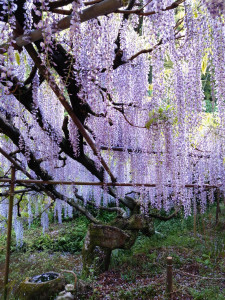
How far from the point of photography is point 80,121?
98.1 inches

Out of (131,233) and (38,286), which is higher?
(131,233)

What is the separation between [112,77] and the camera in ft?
7.03

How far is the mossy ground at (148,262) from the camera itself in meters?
3.38

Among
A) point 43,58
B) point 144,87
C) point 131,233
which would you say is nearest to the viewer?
point 43,58

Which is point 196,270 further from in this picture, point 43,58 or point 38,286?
point 43,58

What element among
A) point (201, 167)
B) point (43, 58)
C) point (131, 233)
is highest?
point (43, 58)

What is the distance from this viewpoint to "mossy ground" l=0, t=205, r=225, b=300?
338 centimetres

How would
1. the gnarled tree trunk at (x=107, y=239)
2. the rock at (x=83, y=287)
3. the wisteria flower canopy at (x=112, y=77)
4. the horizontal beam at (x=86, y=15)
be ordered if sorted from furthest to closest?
the gnarled tree trunk at (x=107, y=239), the rock at (x=83, y=287), the wisteria flower canopy at (x=112, y=77), the horizontal beam at (x=86, y=15)

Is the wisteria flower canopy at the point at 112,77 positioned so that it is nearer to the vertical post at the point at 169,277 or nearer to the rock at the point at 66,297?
the vertical post at the point at 169,277

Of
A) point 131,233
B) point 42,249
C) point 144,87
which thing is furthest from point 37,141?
point 42,249

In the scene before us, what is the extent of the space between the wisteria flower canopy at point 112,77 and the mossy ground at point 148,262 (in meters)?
1.01

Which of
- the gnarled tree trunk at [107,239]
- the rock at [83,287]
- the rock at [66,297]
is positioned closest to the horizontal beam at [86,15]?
the rock at [66,297]

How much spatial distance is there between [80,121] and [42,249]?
5245mm

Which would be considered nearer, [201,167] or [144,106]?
[144,106]
